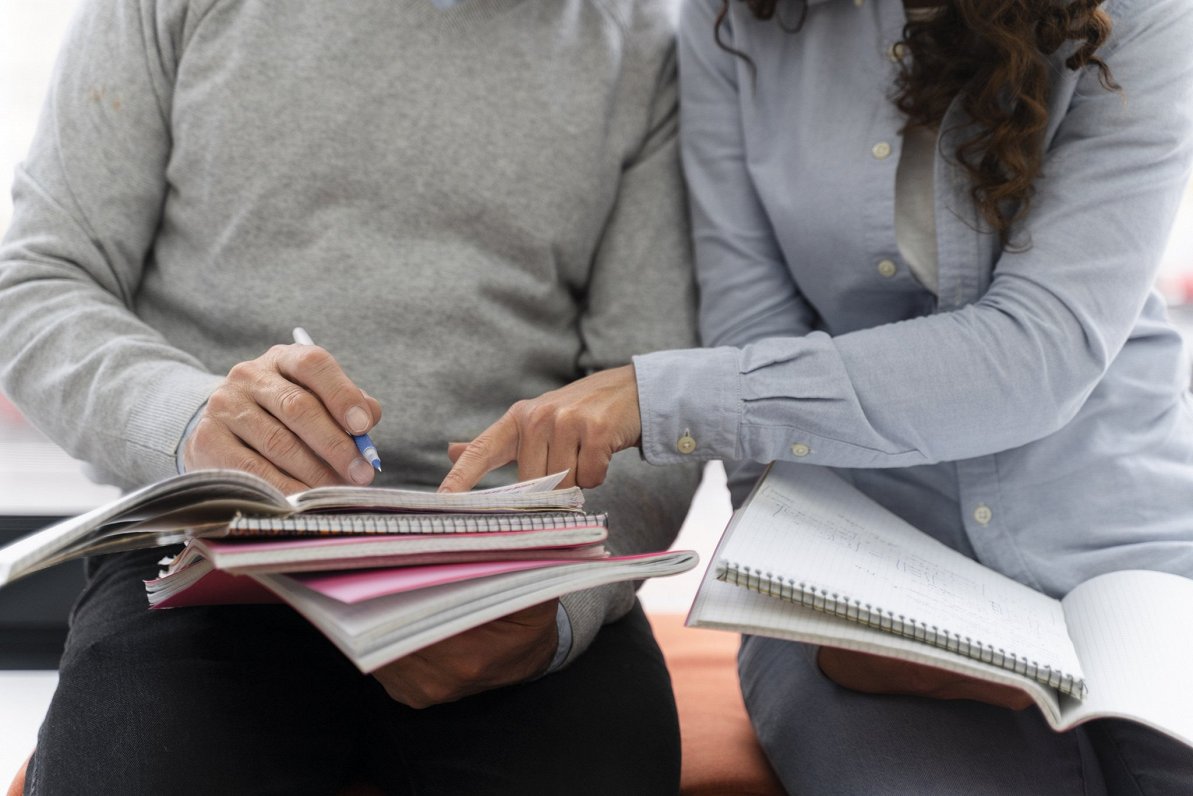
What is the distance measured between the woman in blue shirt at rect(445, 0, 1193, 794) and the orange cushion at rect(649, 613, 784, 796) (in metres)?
0.04

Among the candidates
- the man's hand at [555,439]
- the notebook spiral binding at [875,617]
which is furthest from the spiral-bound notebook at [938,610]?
the man's hand at [555,439]

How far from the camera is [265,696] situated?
0.83 meters

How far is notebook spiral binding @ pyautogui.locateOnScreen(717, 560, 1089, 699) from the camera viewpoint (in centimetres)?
67

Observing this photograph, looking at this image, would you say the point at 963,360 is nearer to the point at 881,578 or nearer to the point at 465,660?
the point at 881,578

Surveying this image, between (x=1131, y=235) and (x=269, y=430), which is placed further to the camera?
(x=1131, y=235)

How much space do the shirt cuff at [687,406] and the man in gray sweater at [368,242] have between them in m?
0.16

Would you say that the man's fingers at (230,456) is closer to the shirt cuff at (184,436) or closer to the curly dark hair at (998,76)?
the shirt cuff at (184,436)

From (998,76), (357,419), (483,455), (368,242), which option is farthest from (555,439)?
(998,76)

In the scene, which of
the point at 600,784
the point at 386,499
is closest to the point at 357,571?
the point at 386,499

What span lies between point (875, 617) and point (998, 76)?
54 centimetres

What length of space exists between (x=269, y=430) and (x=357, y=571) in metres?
0.23

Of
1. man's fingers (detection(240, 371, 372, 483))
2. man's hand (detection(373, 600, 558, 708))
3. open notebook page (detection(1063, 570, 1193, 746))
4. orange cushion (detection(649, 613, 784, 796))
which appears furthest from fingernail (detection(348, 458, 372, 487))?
open notebook page (detection(1063, 570, 1193, 746))

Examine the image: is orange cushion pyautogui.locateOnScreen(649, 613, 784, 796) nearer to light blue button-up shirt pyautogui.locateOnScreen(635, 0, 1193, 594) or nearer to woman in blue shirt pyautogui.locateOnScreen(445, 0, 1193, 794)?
woman in blue shirt pyautogui.locateOnScreen(445, 0, 1193, 794)

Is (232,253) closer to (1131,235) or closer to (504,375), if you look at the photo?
(504,375)
